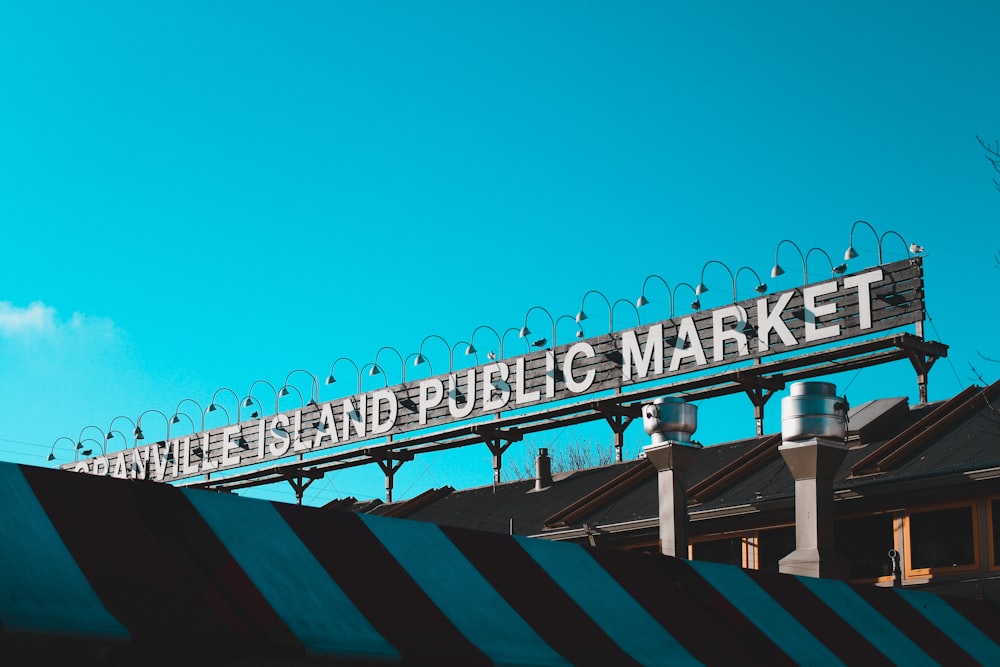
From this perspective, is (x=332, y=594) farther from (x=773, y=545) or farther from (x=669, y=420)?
(x=773, y=545)

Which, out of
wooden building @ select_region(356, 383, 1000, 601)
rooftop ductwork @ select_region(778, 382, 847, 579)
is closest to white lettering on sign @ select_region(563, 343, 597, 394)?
wooden building @ select_region(356, 383, 1000, 601)

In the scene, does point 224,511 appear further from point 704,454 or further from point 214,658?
point 704,454

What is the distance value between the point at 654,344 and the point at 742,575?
1058 inches

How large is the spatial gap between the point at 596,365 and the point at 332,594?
31481 millimetres

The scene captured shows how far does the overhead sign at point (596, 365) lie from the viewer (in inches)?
1211

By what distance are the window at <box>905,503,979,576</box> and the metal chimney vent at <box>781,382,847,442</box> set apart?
6.09m

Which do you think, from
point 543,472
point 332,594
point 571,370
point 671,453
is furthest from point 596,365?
point 332,594

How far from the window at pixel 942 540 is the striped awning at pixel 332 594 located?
808 cm

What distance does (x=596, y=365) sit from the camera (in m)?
37.6

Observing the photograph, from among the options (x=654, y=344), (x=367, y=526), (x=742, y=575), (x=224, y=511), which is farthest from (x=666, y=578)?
(x=654, y=344)

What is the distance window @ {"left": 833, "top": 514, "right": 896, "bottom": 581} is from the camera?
1734 cm

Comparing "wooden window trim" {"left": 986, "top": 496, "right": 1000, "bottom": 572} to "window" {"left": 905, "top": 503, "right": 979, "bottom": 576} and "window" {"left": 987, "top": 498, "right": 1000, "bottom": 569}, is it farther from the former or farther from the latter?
"window" {"left": 905, "top": 503, "right": 979, "bottom": 576}

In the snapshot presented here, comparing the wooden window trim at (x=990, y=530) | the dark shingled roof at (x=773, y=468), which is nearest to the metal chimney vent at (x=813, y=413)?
the dark shingled roof at (x=773, y=468)

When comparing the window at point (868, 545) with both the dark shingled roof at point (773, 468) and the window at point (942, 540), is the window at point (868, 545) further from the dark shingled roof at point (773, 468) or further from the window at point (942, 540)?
the dark shingled roof at point (773, 468)
